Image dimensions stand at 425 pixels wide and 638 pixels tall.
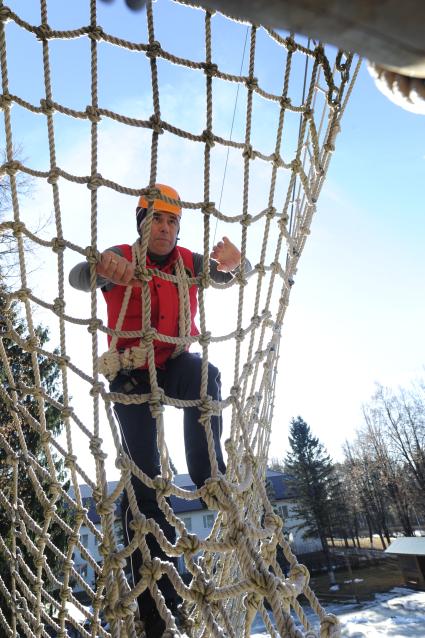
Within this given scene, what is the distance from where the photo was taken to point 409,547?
11250mm

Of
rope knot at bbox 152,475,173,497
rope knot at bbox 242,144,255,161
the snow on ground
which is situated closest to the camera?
rope knot at bbox 152,475,173,497

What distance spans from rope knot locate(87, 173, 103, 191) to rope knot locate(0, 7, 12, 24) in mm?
437

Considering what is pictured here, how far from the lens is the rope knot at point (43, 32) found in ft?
4.18

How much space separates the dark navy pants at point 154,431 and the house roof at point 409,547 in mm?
11399

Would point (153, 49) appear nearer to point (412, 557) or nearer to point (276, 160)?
point (276, 160)

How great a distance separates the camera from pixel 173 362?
1496 millimetres

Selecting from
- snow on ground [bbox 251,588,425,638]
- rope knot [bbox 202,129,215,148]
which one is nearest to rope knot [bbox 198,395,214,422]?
rope knot [bbox 202,129,215,148]

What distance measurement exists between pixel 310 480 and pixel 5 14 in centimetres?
2596

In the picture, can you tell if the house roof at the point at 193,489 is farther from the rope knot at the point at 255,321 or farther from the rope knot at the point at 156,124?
the rope knot at the point at 156,124

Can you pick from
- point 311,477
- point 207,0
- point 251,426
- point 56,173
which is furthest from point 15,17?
point 311,477

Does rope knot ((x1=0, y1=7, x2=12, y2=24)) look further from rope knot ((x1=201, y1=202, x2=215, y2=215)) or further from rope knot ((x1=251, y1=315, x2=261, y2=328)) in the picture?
rope knot ((x1=251, y1=315, x2=261, y2=328))

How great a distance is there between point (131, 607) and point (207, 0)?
1.06 m

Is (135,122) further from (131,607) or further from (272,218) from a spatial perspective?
(131,607)

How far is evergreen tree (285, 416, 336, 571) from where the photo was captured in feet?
78.3
